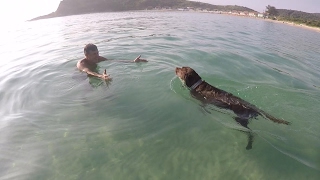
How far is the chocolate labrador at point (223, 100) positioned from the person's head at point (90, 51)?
12.7 feet

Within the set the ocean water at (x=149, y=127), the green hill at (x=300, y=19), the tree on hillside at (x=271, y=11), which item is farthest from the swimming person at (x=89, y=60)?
the tree on hillside at (x=271, y=11)

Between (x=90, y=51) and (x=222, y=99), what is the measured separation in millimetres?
5615

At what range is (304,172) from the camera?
4629 millimetres

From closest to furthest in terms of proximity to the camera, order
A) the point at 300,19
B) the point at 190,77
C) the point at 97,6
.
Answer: the point at 190,77, the point at 300,19, the point at 97,6

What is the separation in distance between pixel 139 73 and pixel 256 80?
16.1 ft

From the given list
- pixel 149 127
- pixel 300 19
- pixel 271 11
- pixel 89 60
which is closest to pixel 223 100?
pixel 149 127

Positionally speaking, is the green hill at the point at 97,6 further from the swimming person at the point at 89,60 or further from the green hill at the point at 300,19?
the swimming person at the point at 89,60

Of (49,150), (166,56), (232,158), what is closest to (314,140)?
(232,158)

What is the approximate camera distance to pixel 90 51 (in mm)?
8969

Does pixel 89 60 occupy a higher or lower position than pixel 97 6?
lower

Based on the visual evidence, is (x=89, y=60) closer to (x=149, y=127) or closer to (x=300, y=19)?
(x=149, y=127)

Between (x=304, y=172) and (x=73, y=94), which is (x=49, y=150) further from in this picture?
(x=304, y=172)

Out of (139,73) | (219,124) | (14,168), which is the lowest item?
(14,168)

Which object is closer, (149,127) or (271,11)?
(149,127)
